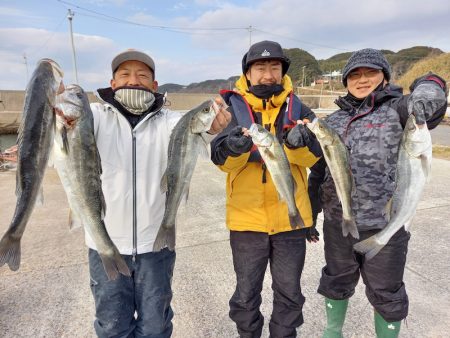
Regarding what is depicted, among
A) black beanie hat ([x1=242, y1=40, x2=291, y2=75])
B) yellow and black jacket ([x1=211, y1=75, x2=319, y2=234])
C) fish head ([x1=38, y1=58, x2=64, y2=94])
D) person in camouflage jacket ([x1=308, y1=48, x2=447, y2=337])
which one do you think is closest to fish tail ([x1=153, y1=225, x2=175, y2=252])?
yellow and black jacket ([x1=211, y1=75, x2=319, y2=234])

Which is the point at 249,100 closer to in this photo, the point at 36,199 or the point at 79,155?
the point at 79,155

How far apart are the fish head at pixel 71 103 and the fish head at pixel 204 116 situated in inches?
29.4

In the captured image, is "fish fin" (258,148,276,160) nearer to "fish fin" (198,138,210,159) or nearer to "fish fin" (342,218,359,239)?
"fish fin" (198,138,210,159)

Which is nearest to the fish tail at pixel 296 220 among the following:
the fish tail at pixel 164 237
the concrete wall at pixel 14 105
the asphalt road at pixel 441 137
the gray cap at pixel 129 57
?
the fish tail at pixel 164 237

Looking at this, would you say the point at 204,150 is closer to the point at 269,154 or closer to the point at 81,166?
the point at 269,154

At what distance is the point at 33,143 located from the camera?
1884 millimetres

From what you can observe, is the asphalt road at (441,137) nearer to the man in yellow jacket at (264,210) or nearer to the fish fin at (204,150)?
the man in yellow jacket at (264,210)

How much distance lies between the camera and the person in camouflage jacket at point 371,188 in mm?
2736

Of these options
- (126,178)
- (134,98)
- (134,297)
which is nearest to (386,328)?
(134,297)

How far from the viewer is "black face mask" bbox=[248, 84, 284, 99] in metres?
2.90

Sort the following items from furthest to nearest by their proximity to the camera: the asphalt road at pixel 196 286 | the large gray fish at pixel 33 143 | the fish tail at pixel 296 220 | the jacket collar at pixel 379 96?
the asphalt road at pixel 196 286
the jacket collar at pixel 379 96
the fish tail at pixel 296 220
the large gray fish at pixel 33 143

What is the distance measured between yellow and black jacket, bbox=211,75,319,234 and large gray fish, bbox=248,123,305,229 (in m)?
0.15

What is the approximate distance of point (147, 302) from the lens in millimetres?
2576

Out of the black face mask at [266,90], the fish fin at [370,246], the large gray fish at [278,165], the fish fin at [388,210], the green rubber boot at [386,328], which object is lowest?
the green rubber boot at [386,328]
